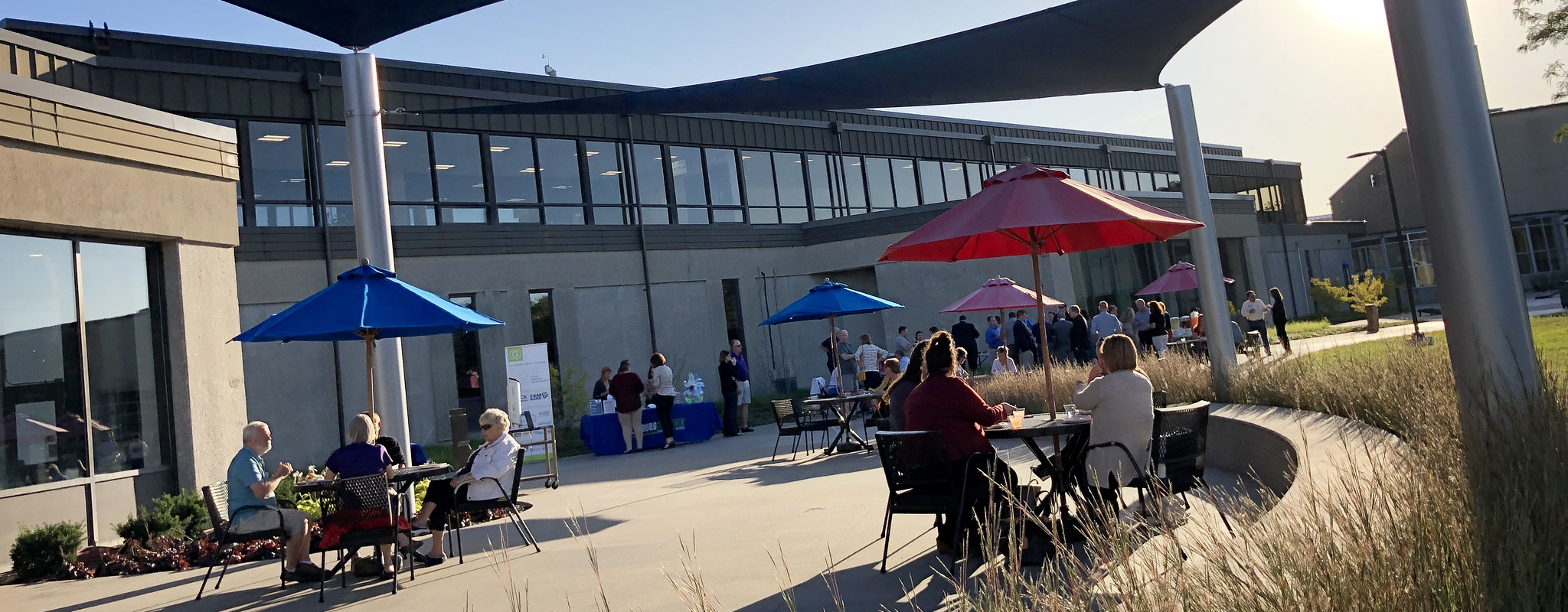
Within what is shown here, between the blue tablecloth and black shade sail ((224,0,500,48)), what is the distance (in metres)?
8.19

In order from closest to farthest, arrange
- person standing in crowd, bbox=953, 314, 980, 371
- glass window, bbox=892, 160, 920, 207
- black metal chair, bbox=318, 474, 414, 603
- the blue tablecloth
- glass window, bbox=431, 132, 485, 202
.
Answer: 1. black metal chair, bbox=318, 474, 414, 603
2. the blue tablecloth
3. person standing in crowd, bbox=953, 314, 980, 371
4. glass window, bbox=431, 132, 485, 202
5. glass window, bbox=892, 160, 920, 207

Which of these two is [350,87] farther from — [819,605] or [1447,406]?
[1447,406]

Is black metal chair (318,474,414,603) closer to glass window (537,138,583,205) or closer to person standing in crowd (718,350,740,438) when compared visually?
person standing in crowd (718,350,740,438)

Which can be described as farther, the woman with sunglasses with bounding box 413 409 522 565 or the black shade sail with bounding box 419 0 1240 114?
the black shade sail with bounding box 419 0 1240 114

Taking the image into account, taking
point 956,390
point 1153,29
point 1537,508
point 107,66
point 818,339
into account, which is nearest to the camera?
point 1537,508

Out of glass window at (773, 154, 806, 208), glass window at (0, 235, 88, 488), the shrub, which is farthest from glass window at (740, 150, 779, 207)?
the shrub

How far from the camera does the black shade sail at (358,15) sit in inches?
340

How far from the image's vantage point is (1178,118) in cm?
1252

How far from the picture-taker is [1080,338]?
725 inches

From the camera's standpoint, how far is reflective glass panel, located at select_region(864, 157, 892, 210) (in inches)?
1164

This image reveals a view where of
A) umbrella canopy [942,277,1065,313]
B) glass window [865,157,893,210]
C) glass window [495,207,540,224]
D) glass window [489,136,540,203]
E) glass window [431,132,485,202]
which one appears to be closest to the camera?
umbrella canopy [942,277,1065,313]

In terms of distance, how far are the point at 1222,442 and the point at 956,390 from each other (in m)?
4.10

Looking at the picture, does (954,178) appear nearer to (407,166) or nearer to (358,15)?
(407,166)

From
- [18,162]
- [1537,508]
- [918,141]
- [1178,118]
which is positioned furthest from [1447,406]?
[918,141]
